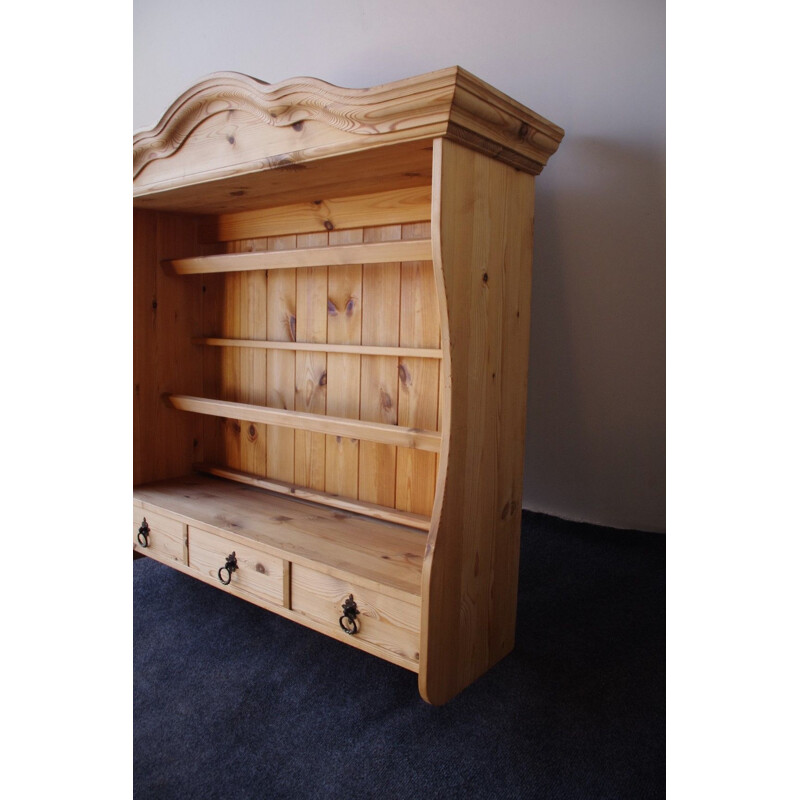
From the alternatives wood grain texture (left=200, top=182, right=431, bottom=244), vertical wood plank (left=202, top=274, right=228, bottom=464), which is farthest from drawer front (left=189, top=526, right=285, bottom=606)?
wood grain texture (left=200, top=182, right=431, bottom=244)

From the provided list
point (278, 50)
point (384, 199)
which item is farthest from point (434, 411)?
point (278, 50)

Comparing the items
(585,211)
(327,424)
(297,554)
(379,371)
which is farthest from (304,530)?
(585,211)

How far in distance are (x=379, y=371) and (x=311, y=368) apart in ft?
1.15

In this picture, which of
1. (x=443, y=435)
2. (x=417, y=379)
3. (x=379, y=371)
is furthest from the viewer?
(x=379, y=371)

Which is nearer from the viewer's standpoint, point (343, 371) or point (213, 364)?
point (343, 371)

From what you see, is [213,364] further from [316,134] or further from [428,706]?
[428,706]

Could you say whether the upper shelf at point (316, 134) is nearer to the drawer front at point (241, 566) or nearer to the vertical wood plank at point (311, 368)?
the vertical wood plank at point (311, 368)

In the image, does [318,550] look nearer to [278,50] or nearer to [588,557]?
[588,557]

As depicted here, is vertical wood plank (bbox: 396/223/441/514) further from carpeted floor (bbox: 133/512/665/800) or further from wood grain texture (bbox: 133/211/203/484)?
wood grain texture (bbox: 133/211/203/484)

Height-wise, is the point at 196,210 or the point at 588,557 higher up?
the point at 196,210

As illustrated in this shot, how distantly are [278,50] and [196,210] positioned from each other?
2.45 feet

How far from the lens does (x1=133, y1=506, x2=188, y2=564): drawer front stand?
224cm

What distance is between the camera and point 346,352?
226 centimetres
